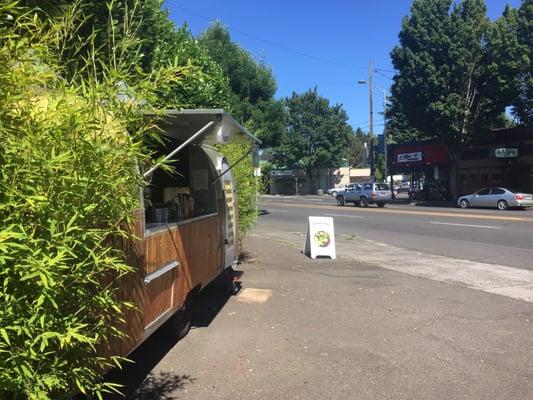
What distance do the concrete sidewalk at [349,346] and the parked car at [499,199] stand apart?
77.8ft

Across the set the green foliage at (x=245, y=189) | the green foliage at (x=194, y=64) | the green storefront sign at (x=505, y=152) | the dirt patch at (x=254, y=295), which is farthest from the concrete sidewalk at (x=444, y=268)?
the green storefront sign at (x=505, y=152)

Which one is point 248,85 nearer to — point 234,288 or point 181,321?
point 234,288

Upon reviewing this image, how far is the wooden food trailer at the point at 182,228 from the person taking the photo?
4.15 metres

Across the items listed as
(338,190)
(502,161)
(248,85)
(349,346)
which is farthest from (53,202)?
(338,190)

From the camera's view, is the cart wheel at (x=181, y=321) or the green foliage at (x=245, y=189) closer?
the cart wheel at (x=181, y=321)

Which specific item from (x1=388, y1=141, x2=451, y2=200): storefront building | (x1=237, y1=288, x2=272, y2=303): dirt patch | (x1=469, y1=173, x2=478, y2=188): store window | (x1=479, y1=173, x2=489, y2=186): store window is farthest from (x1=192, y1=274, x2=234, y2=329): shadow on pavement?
(x1=469, y1=173, x2=478, y2=188): store window

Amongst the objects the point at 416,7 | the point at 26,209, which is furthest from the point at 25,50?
the point at 416,7

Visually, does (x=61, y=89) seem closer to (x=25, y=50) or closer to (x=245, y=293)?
(x=25, y=50)

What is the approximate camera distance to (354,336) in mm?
6324

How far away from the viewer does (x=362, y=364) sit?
537cm

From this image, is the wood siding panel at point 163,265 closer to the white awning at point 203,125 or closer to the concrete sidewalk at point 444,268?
the white awning at point 203,125

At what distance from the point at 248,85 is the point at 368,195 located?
48.9ft

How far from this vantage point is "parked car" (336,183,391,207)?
35.0 metres

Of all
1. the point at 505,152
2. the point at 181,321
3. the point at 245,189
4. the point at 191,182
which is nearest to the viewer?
the point at 181,321
